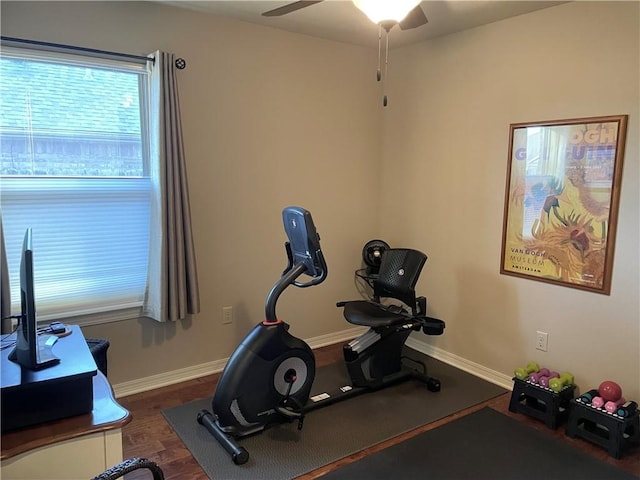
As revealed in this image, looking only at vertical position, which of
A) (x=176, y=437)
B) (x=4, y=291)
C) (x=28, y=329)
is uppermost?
(x=28, y=329)

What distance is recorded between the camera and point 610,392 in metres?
2.49

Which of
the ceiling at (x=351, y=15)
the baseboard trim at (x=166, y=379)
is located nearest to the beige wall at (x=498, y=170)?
the ceiling at (x=351, y=15)

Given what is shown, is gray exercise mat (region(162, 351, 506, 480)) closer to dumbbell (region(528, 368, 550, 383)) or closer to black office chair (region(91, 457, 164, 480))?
dumbbell (region(528, 368, 550, 383))

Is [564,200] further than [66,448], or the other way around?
[564,200]

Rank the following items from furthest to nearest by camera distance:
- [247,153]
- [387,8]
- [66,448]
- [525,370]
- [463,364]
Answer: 1. [463,364]
2. [247,153]
3. [525,370]
4. [387,8]
5. [66,448]

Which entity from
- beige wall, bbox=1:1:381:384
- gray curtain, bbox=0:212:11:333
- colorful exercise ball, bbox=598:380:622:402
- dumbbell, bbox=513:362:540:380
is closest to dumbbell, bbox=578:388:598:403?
colorful exercise ball, bbox=598:380:622:402

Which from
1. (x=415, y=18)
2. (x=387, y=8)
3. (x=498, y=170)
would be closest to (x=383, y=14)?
(x=387, y=8)

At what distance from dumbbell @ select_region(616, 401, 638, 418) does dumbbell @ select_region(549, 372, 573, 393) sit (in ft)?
1.02

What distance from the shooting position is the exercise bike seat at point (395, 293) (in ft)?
9.75

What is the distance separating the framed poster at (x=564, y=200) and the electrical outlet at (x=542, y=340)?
34 cm

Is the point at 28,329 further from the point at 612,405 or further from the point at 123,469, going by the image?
the point at 612,405

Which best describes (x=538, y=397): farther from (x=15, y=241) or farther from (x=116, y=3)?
(x=116, y=3)

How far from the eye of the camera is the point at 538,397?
8.89ft

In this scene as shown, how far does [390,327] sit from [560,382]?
1.01 metres
